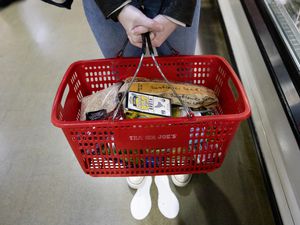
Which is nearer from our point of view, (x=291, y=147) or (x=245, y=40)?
(x=291, y=147)

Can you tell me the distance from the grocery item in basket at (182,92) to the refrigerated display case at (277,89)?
0.91 ft

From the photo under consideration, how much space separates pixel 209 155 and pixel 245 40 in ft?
2.96


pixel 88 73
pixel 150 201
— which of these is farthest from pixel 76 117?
pixel 150 201

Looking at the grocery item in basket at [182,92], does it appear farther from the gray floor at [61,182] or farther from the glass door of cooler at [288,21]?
the gray floor at [61,182]

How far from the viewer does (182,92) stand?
855 millimetres

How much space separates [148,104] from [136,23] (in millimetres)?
229

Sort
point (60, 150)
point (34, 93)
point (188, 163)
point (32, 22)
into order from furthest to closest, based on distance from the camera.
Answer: point (32, 22), point (34, 93), point (60, 150), point (188, 163)

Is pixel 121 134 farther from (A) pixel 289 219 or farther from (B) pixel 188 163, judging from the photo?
(A) pixel 289 219

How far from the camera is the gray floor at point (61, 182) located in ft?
3.78

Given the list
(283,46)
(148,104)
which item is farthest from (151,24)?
(283,46)

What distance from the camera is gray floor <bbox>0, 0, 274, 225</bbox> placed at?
1152 mm

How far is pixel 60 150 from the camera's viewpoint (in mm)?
1402

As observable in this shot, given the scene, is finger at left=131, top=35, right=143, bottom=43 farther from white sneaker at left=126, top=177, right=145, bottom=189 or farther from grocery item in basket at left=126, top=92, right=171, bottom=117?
white sneaker at left=126, top=177, right=145, bottom=189

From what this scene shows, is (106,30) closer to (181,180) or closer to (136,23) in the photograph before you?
(136,23)
